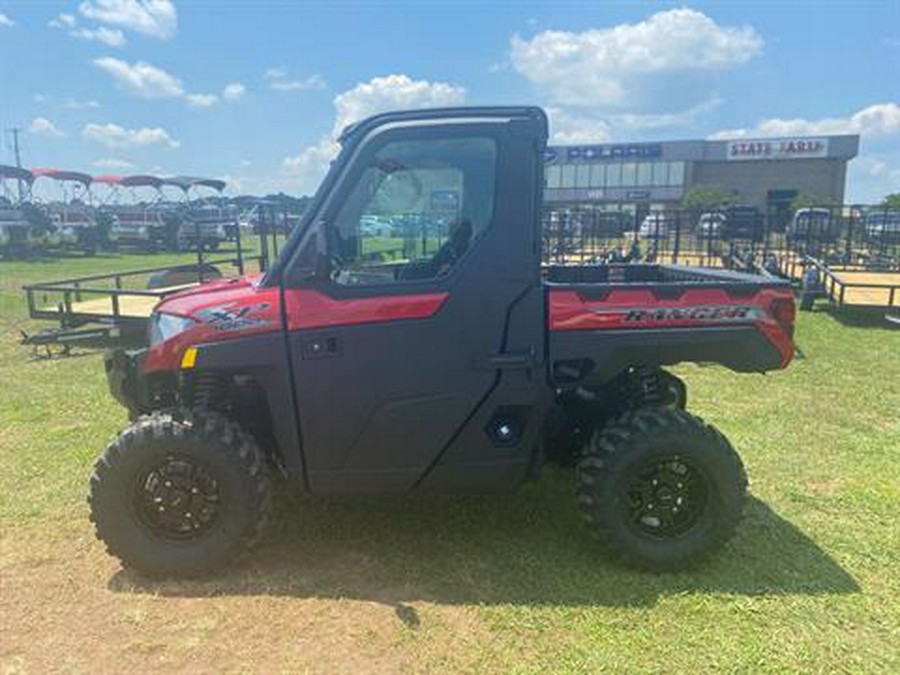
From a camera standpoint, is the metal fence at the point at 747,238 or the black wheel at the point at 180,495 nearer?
the black wheel at the point at 180,495

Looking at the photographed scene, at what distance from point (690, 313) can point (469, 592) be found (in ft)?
6.22

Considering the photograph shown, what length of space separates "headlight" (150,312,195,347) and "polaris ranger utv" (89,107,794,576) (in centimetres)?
1

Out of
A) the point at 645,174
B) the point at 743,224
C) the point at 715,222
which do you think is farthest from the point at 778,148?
the point at 743,224

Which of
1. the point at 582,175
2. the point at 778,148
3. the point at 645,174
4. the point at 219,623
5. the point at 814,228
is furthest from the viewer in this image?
the point at 645,174

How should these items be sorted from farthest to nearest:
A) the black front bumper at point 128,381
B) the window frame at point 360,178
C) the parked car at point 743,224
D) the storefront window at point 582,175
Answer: the storefront window at point 582,175 < the parked car at point 743,224 < the black front bumper at point 128,381 < the window frame at point 360,178

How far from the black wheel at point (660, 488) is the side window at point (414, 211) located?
134cm

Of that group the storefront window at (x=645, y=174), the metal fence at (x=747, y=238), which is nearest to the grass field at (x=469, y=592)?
the metal fence at (x=747, y=238)

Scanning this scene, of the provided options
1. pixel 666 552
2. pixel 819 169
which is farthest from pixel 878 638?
pixel 819 169

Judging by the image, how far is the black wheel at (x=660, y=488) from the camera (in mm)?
3602

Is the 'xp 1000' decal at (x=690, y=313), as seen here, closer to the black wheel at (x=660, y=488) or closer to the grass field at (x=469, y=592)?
the black wheel at (x=660, y=488)

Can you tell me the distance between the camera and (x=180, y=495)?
11.9 feet

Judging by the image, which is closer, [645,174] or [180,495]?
[180,495]

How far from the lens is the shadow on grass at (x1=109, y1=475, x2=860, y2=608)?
3479mm

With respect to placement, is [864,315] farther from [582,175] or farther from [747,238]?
[582,175]
